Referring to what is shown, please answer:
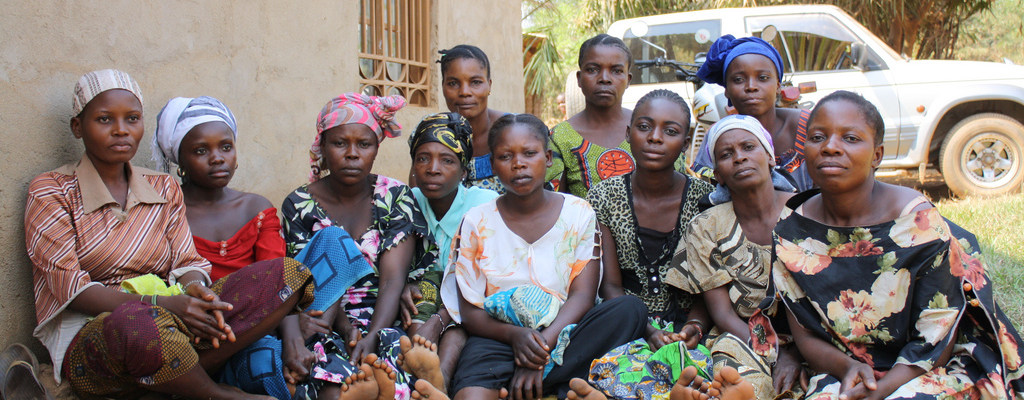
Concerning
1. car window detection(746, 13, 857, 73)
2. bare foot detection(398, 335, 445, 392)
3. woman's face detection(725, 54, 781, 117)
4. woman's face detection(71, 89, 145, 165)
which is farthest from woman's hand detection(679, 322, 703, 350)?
car window detection(746, 13, 857, 73)

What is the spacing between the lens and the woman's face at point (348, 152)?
314cm

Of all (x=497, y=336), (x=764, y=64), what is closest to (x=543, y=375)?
(x=497, y=336)

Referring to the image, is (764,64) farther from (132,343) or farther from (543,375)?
(132,343)

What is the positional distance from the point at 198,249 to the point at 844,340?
7.87ft

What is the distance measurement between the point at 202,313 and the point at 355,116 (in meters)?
1.11

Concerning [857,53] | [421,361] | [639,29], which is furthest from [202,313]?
[857,53]

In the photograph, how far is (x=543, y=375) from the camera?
106 inches

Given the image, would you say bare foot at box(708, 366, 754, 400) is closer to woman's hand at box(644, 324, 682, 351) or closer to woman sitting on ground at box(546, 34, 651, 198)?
woman's hand at box(644, 324, 682, 351)

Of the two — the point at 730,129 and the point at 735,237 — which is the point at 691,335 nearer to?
the point at 735,237

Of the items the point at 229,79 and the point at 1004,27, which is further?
the point at 1004,27

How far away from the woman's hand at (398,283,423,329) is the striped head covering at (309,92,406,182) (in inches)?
28.2

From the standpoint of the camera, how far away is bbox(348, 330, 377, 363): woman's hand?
276 centimetres

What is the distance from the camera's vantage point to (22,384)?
2.62m

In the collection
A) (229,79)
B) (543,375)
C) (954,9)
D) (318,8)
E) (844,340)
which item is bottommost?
(543,375)
